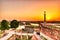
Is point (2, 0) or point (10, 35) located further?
point (2, 0)

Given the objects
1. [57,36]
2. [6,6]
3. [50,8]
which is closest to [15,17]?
[6,6]

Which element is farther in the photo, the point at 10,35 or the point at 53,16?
the point at 53,16

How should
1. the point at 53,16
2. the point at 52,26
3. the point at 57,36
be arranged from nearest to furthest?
the point at 57,36 < the point at 52,26 < the point at 53,16

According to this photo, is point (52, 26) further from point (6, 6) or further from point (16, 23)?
point (6, 6)

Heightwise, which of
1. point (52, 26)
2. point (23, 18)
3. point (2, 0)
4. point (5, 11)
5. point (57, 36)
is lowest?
point (57, 36)

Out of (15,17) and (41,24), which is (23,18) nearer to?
(15,17)

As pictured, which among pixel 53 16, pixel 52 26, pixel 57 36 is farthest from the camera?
pixel 53 16

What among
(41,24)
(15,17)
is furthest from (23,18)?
(41,24)

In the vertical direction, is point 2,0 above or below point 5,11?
above

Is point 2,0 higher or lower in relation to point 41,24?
higher
